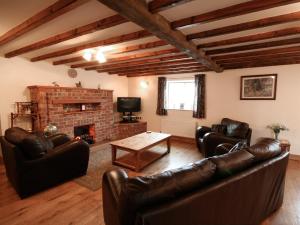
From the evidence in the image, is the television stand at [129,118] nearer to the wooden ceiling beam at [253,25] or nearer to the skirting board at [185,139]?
the skirting board at [185,139]

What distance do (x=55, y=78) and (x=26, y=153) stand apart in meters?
2.67

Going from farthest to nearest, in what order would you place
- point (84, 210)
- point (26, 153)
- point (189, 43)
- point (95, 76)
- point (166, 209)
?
point (95, 76), point (189, 43), point (26, 153), point (84, 210), point (166, 209)

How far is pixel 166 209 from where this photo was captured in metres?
1.10

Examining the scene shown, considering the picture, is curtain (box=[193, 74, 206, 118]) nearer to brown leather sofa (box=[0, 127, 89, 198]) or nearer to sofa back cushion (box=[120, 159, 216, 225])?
brown leather sofa (box=[0, 127, 89, 198])

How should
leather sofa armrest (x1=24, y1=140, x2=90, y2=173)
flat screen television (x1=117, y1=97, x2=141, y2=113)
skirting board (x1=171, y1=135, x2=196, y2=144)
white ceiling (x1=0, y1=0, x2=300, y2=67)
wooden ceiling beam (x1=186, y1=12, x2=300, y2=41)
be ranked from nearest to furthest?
1. white ceiling (x1=0, y1=0, x2=300, y2=67)
2. wooden ceiling beam (x1=186, y1=12, x2=300, y2=41)
3. leather sofa armrest (x1=24, y1=140, x2=90, y2=173)
4. skirting board (x1=171, y1=135, x2=196, y2=144)
5. flat screen television (x1=117, y1=97, x2=141, y2=113)

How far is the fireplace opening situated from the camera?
5021 mm

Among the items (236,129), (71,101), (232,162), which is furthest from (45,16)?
(236,129)

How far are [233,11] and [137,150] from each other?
2461mm

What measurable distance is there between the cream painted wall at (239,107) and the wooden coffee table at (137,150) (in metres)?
1.72

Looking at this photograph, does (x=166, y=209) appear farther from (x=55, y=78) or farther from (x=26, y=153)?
(x=55, y=78)

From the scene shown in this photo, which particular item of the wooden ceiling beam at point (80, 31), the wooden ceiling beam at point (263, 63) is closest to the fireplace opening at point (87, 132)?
the wooden ceiling beam at point (80, 31)

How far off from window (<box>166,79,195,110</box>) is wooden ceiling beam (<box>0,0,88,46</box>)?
422cm

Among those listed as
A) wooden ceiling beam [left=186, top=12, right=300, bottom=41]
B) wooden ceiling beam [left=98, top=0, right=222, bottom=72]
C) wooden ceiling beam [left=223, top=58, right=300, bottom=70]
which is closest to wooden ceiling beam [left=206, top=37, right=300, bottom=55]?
wooden ceiling beam [left=98, top=0, right=222, bottom=72]

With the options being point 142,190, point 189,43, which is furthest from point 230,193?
point 189,43
